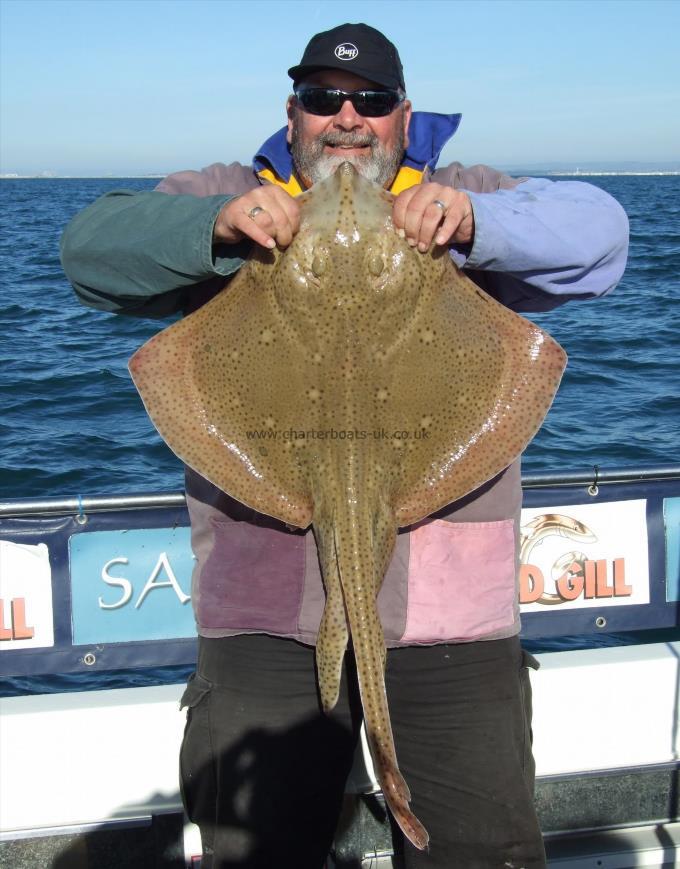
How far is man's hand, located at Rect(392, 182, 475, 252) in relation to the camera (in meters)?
2.48

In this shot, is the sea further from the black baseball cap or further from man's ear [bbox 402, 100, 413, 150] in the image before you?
the black baseball cap

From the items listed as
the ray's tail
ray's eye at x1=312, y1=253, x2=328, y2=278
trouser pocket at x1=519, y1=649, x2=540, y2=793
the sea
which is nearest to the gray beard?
ray's eye at x1=312, y1=253, x2=328, y2=278

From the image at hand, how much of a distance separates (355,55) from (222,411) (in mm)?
1202

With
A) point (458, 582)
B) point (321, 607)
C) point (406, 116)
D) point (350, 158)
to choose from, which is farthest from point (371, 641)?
point (406, 116)

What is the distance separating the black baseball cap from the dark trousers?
5.92ft

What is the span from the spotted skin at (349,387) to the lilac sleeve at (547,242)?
0.14m

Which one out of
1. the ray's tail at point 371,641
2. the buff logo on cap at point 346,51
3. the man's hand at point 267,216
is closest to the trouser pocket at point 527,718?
the ray's tail at point 371,641

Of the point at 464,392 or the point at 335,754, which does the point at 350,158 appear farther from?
the point at 335,754

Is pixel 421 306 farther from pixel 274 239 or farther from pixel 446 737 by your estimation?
pixel 446 737

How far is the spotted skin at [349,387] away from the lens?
2.55 meters

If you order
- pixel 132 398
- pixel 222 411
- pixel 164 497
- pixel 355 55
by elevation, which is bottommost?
pixel 132 398

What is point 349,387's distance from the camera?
259 cm

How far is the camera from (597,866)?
12.5 ft

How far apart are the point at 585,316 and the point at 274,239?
16.7 m
